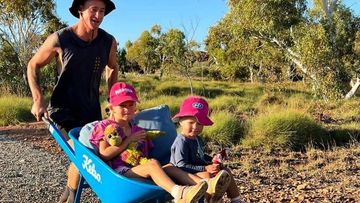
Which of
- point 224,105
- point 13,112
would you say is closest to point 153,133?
point 13,112

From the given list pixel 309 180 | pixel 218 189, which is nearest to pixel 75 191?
pixel 218 189

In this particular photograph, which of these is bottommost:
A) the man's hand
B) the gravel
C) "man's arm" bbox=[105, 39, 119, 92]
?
the gravel

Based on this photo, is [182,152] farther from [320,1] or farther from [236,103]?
[320,1]

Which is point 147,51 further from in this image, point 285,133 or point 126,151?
point 126,151

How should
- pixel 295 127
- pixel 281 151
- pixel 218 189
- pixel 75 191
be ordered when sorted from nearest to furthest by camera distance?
pixel 218 189 → pixel 75 191 → pixel 281 151 → pixel 295 127

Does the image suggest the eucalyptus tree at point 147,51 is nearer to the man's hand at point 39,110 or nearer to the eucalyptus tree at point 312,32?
the eucalyptus tree at point 312,32

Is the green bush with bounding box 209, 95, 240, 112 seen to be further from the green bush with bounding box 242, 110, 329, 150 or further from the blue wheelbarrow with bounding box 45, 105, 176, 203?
the blue wheelbarrow with bounding box 45, 105, 176, 203

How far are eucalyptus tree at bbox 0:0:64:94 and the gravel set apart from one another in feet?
39.8

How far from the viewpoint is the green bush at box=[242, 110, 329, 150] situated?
8828 mm

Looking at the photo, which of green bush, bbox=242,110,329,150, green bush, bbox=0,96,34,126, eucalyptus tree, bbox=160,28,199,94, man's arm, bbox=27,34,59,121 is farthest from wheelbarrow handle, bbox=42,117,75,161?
eucalyptus tree, bbox=160,28,199,94

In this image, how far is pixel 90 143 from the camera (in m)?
3.33

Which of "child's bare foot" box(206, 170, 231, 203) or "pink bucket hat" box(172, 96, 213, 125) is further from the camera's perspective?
"pink bucket hat" box(172, 96, 213, 125)

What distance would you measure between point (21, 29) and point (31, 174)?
16705 millimetres

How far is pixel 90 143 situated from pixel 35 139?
6.89m
